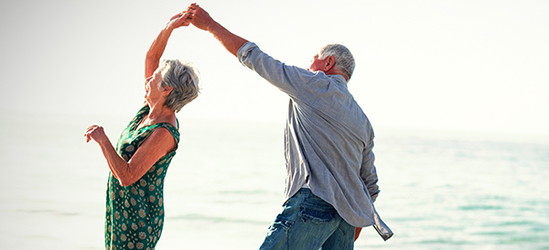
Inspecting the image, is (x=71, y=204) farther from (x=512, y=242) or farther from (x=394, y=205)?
(x=512, y=242)

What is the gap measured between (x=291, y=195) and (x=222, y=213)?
379 inches

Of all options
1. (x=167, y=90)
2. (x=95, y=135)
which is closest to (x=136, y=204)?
(x=95, y=135)

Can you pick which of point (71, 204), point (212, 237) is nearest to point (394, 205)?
point (212, 237)

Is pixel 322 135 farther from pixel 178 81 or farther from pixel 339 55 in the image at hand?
pixel 178 81

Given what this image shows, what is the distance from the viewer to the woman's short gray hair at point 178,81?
246 cm

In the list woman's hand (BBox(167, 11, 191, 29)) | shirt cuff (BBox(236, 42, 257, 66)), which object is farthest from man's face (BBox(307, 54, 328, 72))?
woman's hand (BBox(167, 11, 191, 29))

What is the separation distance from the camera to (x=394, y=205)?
47.0 ft

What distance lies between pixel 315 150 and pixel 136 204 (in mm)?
821

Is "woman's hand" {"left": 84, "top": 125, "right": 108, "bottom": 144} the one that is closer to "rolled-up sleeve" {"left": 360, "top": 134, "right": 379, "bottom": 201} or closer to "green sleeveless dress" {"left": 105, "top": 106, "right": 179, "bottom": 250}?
"green sleeveless dress" {"left": 105, "top": 106, "right": 179, "bottom": 250}

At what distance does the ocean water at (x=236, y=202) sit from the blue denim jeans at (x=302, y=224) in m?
6.16

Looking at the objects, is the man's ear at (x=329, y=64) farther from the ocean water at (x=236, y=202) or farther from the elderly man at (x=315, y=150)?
the ocean water at (x=236, y=202)

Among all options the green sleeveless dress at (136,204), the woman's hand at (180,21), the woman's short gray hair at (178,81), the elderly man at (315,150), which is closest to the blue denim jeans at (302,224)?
the elderly man at (315,150)

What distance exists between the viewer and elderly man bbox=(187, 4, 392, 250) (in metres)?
2.29

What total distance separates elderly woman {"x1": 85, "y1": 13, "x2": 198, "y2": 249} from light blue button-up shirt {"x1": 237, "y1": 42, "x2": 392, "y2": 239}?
0.35m
